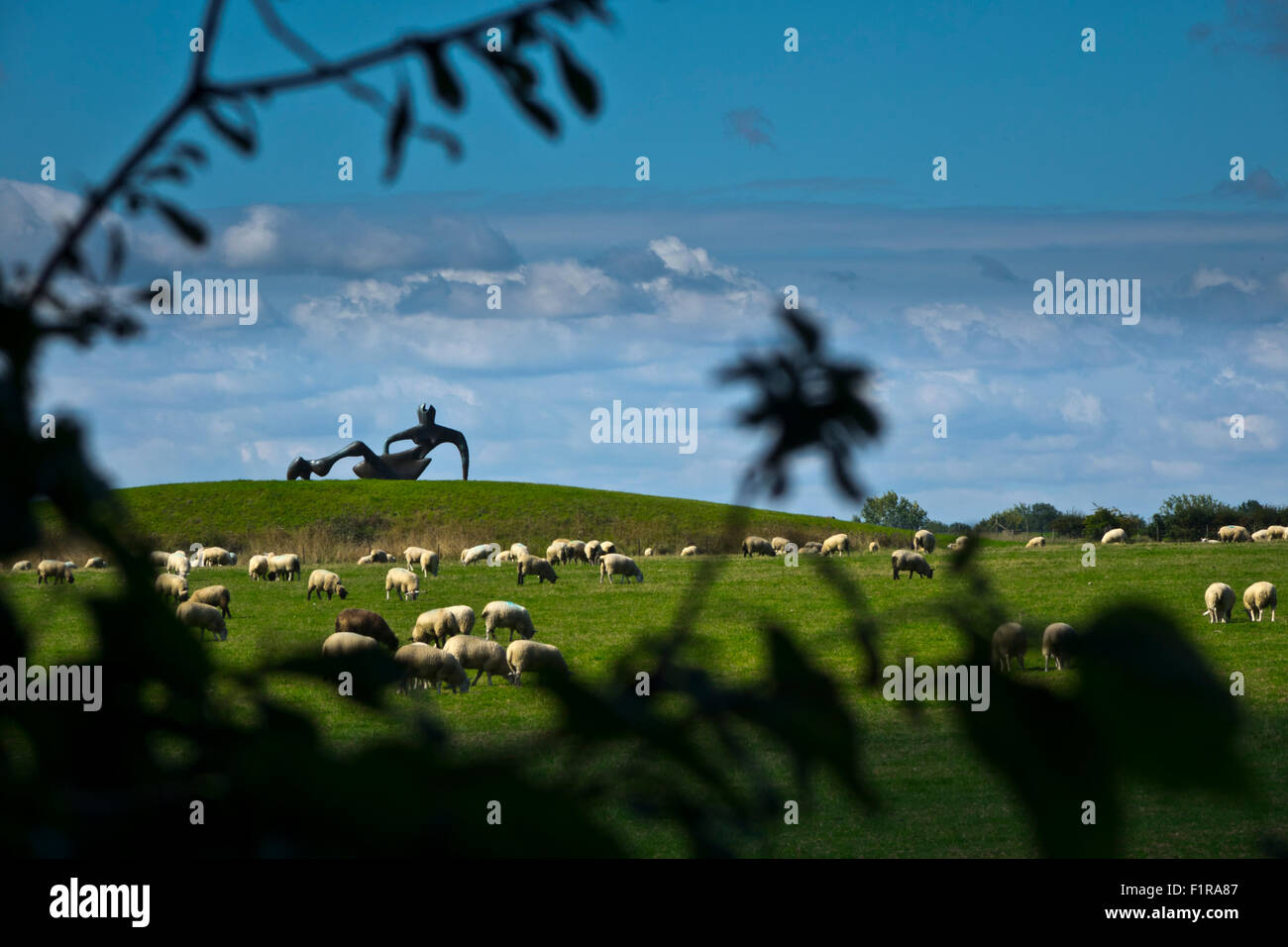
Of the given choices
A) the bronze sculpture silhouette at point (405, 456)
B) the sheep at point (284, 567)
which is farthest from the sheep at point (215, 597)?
the bronze sculpture silhouette at point (405, 456)

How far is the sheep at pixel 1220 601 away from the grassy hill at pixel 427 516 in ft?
109

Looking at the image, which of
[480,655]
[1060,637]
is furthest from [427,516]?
[1060,637]

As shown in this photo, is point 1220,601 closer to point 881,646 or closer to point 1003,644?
point 1003,644

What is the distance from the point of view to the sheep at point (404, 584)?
34.6 meters

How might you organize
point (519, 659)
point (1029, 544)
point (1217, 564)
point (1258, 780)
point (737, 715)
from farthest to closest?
point (1029, 544) < point (1217, 564) < point (519, 659) < point (737, 715) < point (1258, 780)

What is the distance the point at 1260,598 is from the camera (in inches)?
1101

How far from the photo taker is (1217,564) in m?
37.8

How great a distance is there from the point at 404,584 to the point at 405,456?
2113 inches

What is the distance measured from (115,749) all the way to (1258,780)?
2.80 feet

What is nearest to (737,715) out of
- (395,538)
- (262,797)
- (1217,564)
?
(262,797)

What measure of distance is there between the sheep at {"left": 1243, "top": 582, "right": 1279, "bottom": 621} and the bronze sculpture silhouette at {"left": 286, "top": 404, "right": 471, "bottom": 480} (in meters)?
66.0

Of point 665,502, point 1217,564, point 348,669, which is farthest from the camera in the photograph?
point 665,502

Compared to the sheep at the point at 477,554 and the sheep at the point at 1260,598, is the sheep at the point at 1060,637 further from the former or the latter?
the sheep at the point at 477,554
